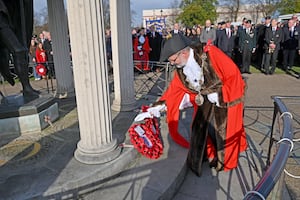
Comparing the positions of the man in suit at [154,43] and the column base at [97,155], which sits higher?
the man in suit at [154,43]

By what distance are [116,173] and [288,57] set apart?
10.7 metres

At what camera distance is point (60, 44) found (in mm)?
6188

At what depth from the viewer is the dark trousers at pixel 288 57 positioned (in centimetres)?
1097

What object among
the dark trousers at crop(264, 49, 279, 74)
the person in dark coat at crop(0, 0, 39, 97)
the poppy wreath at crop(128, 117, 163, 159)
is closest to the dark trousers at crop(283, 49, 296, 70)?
the dark trousers at crop(264, 49, 279, 74)

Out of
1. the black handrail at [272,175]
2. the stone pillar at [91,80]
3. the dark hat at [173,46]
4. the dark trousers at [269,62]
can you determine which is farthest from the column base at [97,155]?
the dark trousers at [269,62]

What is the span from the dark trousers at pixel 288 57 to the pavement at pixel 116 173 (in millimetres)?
7795

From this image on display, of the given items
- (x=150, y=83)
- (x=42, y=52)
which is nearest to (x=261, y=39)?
(x=150, y=83)

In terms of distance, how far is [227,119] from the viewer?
324cm

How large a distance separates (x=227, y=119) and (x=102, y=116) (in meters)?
1.49

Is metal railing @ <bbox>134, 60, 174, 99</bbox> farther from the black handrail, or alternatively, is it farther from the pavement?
the black handrail

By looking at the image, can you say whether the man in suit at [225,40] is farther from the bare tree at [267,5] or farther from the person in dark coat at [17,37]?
the bare tree at [267,5]

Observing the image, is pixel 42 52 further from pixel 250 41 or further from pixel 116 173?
pixel 116 173

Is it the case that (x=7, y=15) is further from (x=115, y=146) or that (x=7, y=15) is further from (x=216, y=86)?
(x=216, y=86)

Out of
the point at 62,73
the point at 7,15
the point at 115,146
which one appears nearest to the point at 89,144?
the point at 115,146
